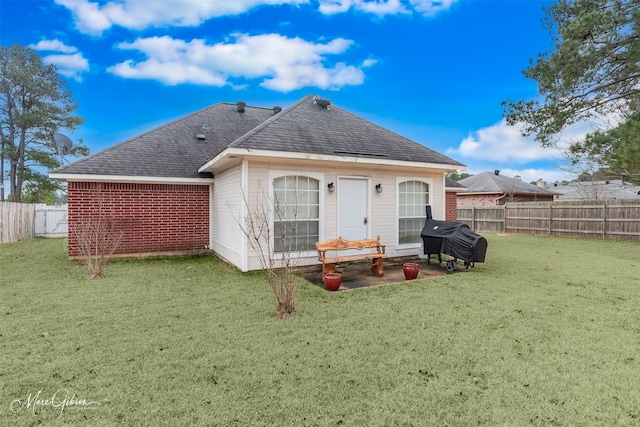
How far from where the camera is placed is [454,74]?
15734 millimetres

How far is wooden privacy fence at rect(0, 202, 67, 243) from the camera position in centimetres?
1303

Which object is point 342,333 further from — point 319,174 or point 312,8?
point 312,8

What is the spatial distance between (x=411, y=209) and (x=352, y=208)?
200cm

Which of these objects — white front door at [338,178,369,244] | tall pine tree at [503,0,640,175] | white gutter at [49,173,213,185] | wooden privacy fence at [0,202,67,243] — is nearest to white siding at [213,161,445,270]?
white front door at [338,178,369,244]

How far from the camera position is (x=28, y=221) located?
1494 cm

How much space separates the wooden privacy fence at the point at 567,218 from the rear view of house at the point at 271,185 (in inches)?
406

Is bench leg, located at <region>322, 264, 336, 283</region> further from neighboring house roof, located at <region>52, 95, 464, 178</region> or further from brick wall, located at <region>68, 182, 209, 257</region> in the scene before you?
brick wall, located at <region>68, 182, 209, 257</region>

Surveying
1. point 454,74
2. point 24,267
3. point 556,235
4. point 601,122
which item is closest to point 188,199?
point 24,267

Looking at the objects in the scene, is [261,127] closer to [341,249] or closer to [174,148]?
[341,249]

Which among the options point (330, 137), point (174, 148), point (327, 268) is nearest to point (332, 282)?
point (327, 268)

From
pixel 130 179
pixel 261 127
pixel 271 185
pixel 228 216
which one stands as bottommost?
pixel 228 216

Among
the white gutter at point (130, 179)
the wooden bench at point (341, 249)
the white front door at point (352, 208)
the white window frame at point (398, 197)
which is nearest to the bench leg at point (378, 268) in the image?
the wooden bench at point (341, 249)

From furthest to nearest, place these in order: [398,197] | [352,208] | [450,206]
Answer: [450,206], [398,197], [352,208]

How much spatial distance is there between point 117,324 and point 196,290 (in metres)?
1.77
